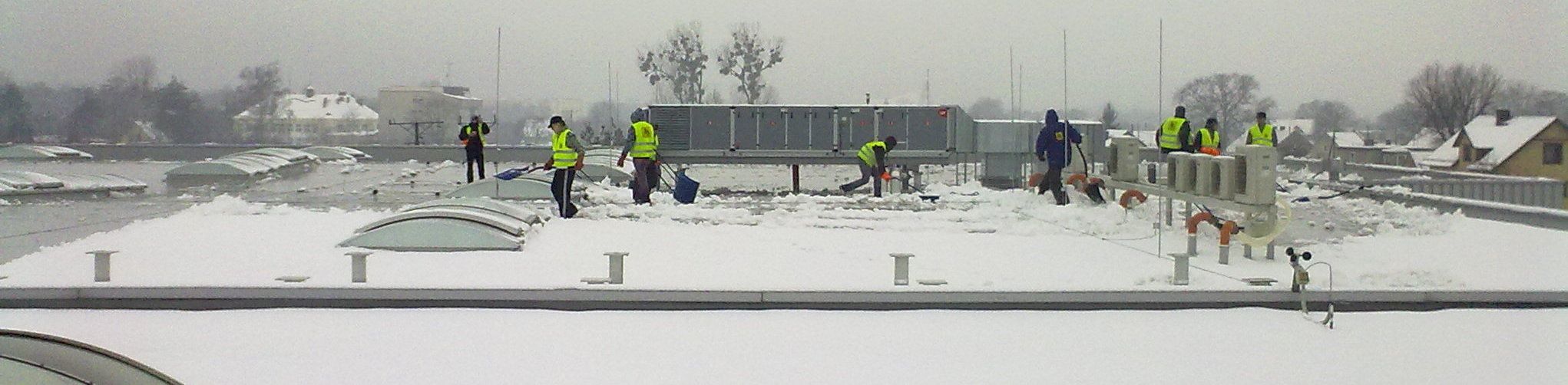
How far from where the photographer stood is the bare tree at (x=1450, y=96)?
1981cm

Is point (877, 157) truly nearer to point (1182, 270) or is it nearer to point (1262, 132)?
point (1262, 132)

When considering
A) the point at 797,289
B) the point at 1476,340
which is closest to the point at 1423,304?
the point at 1476,340

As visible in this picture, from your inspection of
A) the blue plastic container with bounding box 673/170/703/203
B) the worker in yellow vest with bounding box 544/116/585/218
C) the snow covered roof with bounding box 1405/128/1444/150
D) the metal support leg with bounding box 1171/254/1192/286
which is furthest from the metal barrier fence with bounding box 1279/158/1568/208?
the metal support leg with bounding box 1171/254/1192/286

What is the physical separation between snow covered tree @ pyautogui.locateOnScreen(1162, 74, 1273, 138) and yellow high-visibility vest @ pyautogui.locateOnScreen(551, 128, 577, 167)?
778 centimetres

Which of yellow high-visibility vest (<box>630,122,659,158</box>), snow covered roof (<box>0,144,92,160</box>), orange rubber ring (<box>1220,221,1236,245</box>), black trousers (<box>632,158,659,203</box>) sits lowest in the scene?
orange rubber ring (<box>1220,221,1236,245</box>)

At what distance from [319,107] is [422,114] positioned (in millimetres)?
2905

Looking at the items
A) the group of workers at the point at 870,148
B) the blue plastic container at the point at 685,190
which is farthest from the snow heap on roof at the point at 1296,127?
the blue plastic container at the point at 685,190

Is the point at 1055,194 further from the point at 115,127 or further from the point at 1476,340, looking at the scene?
the point at 115,127

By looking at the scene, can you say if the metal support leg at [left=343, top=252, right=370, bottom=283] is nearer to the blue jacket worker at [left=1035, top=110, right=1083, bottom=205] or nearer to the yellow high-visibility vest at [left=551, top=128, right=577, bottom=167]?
the yellow high-visibility vest at [left=551, top=128, right=577, bottom=167]

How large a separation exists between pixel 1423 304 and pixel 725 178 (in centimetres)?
2240

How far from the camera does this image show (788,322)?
850cm

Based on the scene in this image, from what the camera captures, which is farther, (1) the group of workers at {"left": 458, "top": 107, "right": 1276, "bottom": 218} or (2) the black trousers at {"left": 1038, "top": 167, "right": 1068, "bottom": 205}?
(2) the black trousers at {"left": 1038, "top": 167, "right": 1068, "bottom": 205}

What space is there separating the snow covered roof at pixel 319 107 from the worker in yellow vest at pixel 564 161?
58.3 ft

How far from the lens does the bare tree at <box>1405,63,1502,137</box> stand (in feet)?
65.0
